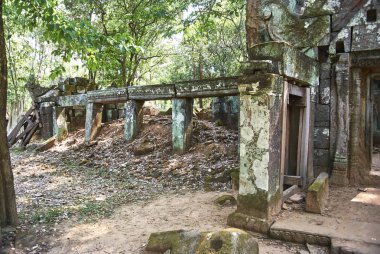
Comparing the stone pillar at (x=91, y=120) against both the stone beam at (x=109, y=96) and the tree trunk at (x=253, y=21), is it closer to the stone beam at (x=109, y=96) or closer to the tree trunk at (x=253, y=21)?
the stone beam at (x=109, y=96)

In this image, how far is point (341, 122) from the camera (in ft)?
19.2

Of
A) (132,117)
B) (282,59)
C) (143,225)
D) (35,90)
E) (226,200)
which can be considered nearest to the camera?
(282,59)

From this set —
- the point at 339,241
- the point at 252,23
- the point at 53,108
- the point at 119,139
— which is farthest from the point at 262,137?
the point at 53,108

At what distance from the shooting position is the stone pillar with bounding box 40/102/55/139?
13133 millimetres

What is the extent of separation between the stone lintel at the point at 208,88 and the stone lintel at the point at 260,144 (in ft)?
11.0

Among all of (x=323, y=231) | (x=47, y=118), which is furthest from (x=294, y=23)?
(x=47, y=118)

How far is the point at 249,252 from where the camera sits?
319cm

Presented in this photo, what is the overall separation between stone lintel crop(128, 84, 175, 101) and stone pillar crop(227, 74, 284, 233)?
455cm

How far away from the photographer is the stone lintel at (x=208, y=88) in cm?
775

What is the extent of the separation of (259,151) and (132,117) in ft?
20.3

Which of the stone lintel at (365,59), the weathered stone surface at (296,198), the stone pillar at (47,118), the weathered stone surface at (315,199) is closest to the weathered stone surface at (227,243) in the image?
the weathered stone surface at (315,199)

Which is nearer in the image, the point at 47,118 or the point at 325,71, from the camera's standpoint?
the point at 325,71

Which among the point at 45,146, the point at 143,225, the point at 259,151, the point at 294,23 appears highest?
the point at 294,23

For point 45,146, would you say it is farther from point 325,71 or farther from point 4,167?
point 325,71
